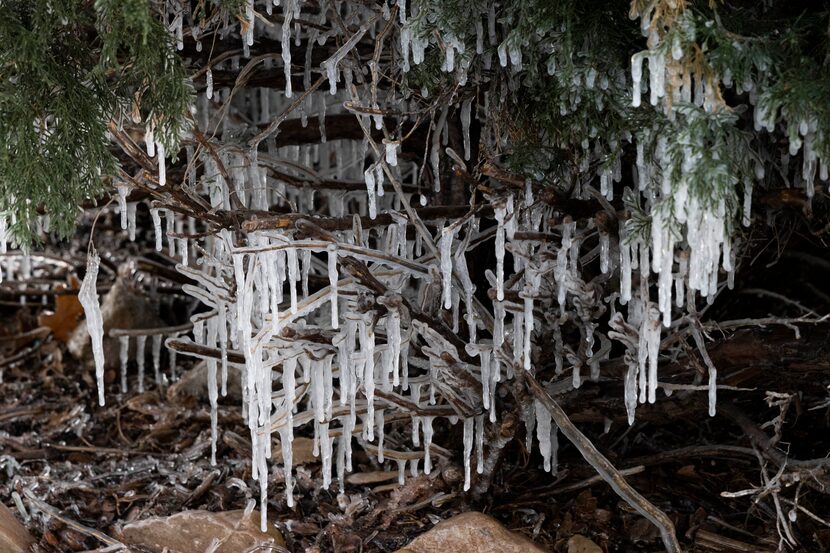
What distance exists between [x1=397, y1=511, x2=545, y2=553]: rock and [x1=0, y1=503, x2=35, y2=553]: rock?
1.14 m

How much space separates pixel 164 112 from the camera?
2299 millimetres

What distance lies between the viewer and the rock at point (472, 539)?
107 inches

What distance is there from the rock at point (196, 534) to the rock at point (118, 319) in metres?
1.62

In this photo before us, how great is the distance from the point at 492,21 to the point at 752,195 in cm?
81

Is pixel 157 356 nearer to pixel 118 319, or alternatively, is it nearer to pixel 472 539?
pixel 118 319

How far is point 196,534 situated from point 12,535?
537 millimetres

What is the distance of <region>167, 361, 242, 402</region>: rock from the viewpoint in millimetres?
4090

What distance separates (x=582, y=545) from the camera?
9.36 feet

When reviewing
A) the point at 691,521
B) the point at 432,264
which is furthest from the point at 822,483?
the point at 432,264

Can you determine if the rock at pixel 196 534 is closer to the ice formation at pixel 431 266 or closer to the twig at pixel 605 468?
the ice formation at pixel 431 266

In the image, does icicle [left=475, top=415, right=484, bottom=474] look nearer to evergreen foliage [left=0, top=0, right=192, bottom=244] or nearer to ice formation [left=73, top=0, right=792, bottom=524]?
ice formation [left=73, top=0, right=792, bottom=524]

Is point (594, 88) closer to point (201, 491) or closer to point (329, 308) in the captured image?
point (329, 308)

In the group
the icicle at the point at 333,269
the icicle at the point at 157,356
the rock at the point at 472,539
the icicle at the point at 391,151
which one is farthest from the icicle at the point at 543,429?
the icicle at the point at 157,356

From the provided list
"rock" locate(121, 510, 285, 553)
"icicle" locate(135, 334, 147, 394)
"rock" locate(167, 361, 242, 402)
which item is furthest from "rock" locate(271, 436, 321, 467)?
"icicle" locate(135, 334, 147, 394)
